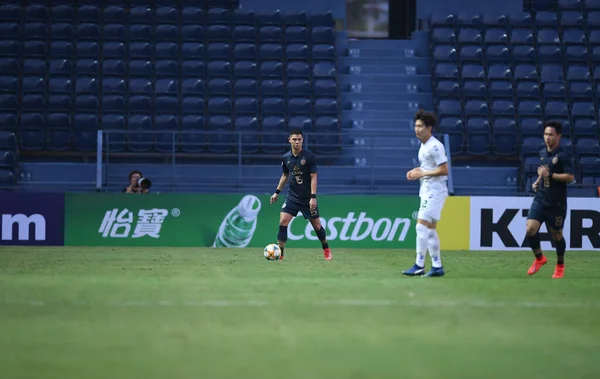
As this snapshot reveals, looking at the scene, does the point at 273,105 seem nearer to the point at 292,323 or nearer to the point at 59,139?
the point at 59,139

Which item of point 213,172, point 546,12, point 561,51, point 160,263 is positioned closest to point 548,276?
point 160,263

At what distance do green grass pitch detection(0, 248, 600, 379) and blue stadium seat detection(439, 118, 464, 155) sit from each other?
1186cm

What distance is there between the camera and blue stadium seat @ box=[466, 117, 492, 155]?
26219mm

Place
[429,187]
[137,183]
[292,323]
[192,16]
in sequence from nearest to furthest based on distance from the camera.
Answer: [292,323] → [429,187] → [137,183] → [192,16]

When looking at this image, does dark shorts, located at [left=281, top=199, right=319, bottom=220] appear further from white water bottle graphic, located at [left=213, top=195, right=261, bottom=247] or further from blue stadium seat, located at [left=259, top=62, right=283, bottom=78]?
blue stadium seat, located at [left=259, top=62, right=283, bottom=78]

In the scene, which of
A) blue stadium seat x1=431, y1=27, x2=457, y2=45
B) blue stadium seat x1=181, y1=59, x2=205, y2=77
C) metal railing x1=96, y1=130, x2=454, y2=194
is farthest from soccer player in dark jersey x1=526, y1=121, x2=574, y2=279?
blue stadium seat x1=431, y1=27, x2=457, y2=45

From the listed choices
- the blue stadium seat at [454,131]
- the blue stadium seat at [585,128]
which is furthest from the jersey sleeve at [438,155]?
the blue stadium seat at [585,128]

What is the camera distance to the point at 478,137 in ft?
87.0

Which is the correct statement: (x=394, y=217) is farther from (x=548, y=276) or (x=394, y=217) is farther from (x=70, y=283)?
(x=70, y=283)

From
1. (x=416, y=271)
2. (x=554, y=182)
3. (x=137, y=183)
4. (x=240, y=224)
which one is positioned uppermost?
(x=554, y=182)

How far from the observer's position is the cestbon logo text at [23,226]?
876 inches

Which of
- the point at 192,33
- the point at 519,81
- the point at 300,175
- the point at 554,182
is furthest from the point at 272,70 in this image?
the point at 554,182

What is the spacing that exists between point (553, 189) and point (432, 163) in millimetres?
1842

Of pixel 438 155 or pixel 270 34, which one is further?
pixel 270 34
